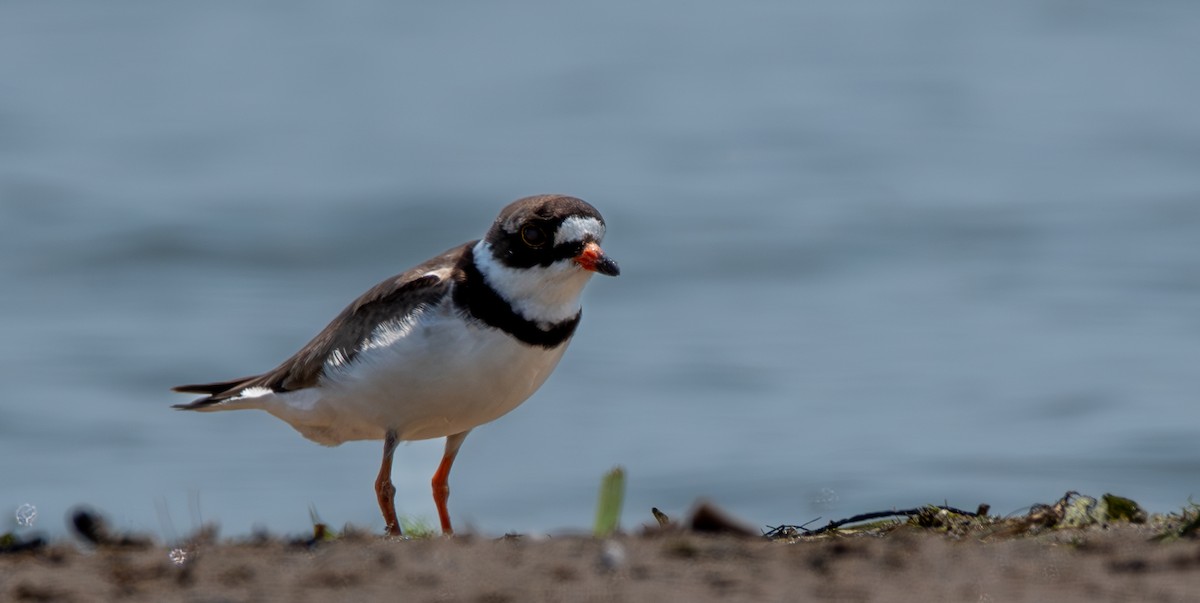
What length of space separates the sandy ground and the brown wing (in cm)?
171

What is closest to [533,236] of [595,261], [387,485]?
[595,261]

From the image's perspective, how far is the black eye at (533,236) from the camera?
6.21m

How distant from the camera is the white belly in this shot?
6.12 m

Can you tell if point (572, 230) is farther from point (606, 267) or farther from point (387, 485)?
point (387, 485)

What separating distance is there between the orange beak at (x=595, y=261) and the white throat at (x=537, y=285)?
0.17 feet

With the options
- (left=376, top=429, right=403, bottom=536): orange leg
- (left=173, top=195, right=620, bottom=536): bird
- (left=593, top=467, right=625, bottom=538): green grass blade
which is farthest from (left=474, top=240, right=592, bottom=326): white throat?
(left=593, top=467, right=625, bottom=538): green grass blade

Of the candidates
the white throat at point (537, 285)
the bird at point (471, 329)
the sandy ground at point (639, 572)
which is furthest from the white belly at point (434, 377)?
the sandy ground at point (639, 572)

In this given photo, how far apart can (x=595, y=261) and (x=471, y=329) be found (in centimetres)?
52

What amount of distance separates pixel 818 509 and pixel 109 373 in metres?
6.44

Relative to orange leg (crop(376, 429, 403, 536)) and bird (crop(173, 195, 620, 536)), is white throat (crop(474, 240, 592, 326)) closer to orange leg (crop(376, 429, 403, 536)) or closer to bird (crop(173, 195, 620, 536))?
bird (crop(173, 195, 620, 536))

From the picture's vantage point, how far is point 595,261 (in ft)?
20.1

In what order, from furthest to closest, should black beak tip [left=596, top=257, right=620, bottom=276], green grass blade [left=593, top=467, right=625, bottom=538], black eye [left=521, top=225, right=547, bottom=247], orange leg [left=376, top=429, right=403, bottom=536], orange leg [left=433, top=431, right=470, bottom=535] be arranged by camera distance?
orange leg [left=433, top=431, right=470, bottom=535] → orange leg [left=376, top=429, right=403, bottom=536] → black eye [left=521, top=225, right=547, bottom=247] → black beak tip [left=596, top=257, right=620, bottom=276] → green grass blade [left=593, top=467, right=625, bottom=538]

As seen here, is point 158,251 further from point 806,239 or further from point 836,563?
point 836,563

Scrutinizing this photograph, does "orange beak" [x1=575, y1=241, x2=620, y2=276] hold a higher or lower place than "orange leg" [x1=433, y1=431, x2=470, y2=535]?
higher
